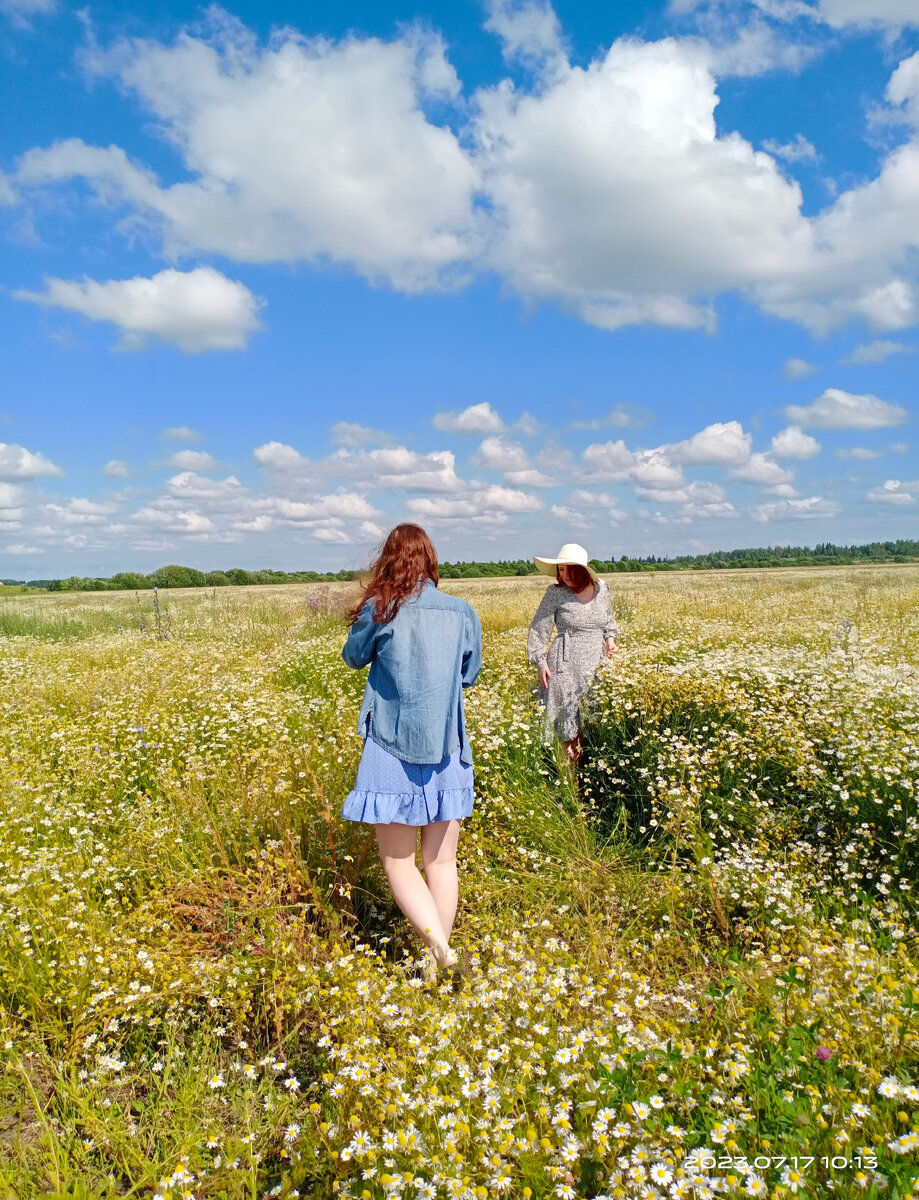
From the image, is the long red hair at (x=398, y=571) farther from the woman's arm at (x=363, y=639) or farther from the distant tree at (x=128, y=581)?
the distant tree at (x=128, y=581)

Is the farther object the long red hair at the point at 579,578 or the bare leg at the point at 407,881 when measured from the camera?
the long red hair at the point at 579,578

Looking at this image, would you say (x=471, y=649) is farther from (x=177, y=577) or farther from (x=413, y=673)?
(x=177, y=577)

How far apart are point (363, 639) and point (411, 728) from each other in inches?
→ 20.8

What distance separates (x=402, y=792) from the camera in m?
3.53

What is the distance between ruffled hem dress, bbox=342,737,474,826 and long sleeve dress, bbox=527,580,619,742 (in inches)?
107

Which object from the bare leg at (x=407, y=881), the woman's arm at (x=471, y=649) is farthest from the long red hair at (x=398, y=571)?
the bare leg at (x=407, y=881)

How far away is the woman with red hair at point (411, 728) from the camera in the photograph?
3.51m

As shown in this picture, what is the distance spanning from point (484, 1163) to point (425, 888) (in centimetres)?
164

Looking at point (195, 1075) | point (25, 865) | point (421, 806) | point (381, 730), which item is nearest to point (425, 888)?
point (421, 806)

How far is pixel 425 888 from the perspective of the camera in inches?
140

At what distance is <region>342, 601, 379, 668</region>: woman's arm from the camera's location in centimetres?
361

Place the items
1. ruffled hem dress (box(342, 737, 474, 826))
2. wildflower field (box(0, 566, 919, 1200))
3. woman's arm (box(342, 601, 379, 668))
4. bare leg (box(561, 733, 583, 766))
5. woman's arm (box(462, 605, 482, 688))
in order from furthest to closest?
1. bare leg (box(561, 733, 583, 766))
2. woman's arm (box(462, 605, 482, 688))
3. woman's arm (box(342, 601, 379, 668))
4. ruffled hem dress (box(342, 737, 474, 826))
5. wildflower field (box(0, 566, 919, 1200))

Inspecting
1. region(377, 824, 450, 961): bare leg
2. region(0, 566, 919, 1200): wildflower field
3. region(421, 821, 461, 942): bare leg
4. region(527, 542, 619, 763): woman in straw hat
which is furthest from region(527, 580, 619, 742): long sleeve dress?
region(377, 824, 450, 961): bare leg

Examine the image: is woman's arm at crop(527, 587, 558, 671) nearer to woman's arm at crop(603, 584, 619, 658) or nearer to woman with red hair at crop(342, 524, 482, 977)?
woman's arm at crop(603, 584, 619, 658)
